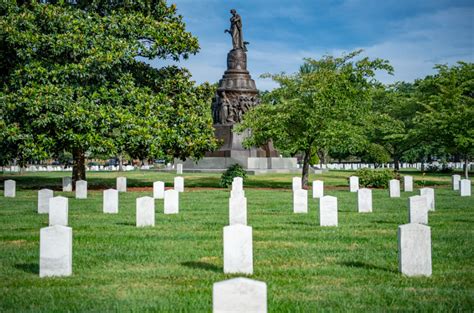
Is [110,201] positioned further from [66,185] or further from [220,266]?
[66,185]

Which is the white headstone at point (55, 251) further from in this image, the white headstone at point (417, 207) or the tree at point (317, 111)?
the tree at point (317, 111)

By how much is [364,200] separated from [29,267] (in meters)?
10.4

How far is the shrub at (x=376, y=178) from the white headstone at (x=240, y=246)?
77.4ft

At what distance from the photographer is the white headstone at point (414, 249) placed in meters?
7.20

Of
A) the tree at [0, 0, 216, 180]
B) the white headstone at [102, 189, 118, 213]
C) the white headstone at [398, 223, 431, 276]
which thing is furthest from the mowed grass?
the tree at [0, 0, 216, 180]

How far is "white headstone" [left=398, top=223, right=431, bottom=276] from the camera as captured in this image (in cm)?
720

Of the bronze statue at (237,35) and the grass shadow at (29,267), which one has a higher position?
the bronze statue at (237,35)

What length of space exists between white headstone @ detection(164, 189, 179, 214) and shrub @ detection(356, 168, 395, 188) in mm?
17126

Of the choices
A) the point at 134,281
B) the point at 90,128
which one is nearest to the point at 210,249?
the point at 134,281

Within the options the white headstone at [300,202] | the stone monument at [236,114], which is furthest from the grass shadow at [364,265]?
the stone monument at [236,114]

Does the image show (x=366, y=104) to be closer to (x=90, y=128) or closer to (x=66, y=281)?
(x=90, y=128)

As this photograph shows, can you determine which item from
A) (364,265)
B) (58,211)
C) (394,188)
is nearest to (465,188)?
(394,188)

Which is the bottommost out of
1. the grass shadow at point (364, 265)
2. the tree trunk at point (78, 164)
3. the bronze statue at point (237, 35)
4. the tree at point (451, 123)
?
the grass shadow at point (364, 265)

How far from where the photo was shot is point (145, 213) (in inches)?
499
